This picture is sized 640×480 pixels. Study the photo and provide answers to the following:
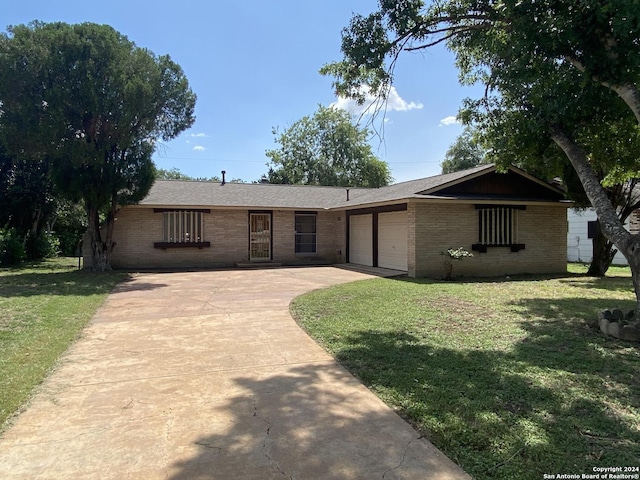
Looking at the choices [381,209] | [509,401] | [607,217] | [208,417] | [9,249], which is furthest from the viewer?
[9,249]

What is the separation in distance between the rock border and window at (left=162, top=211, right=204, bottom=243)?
1431cm

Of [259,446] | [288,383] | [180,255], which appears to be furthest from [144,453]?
[180,255]

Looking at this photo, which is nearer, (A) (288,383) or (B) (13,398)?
→ (B) (13,398)

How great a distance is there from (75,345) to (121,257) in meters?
11.7

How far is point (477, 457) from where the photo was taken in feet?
Answer: 9.71

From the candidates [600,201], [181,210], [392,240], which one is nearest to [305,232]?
[392,240]

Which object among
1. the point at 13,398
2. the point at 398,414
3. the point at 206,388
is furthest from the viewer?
the point at 206,388

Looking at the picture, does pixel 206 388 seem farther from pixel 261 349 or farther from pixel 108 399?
pixel 261 349

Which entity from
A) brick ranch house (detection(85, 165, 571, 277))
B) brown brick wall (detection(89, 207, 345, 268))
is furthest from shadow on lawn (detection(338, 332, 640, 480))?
brown brick wall (detection(89, 207, 345, 268))

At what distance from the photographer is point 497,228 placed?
14.9 metres

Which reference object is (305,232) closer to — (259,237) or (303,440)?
(259,237)

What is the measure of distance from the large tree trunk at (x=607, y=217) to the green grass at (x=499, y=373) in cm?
113

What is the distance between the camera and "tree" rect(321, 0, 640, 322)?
20.7 ft

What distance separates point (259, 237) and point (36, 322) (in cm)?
1172
